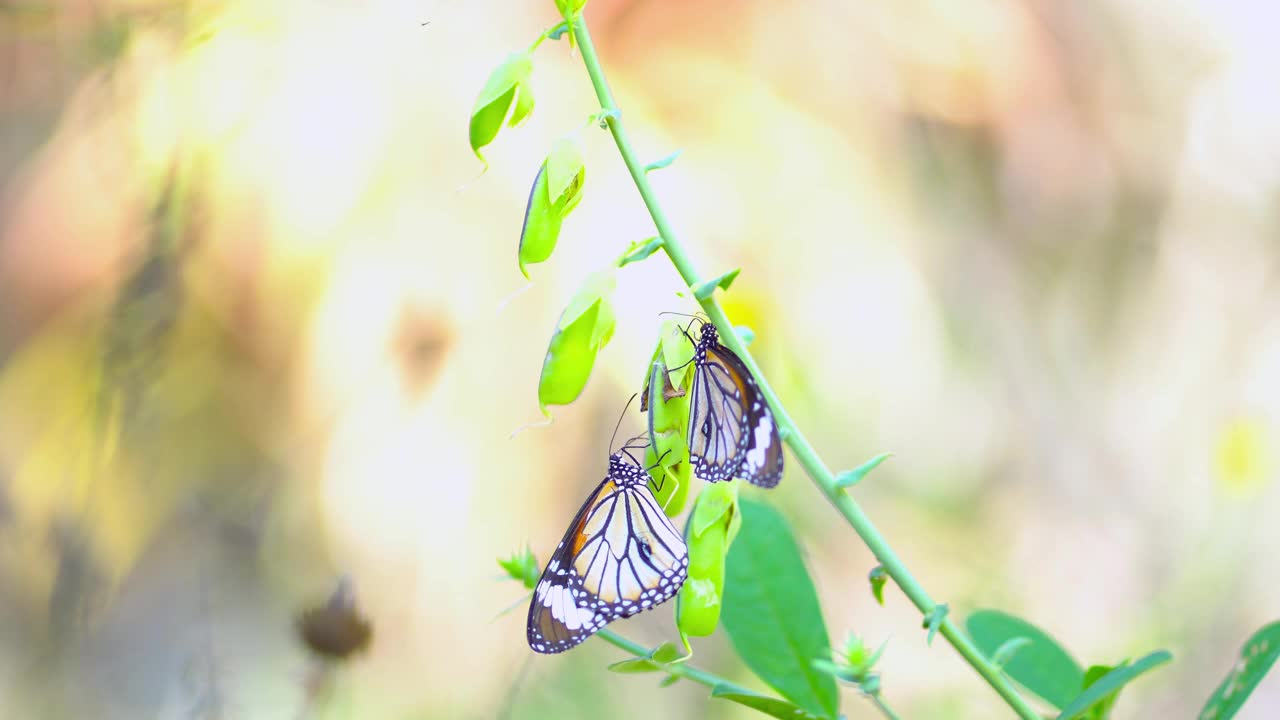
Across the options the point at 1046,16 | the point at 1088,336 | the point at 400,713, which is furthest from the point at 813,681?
the point at 1046,16

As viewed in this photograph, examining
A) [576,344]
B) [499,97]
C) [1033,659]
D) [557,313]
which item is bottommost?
[1033,659]

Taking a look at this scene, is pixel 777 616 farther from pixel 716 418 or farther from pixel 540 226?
pixel 540 226

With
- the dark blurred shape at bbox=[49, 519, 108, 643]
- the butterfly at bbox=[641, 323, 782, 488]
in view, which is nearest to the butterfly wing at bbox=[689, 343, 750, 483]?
the butterfly at bbox=[641, 323, 782, 488]

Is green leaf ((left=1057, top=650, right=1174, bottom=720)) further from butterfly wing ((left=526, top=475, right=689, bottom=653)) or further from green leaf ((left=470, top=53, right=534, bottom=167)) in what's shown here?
green leaf ((left=470, top=53, right=534, bottom=167))

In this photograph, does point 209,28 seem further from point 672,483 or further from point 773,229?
Result: point 672,483

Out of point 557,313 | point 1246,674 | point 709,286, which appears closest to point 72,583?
point 557,313
